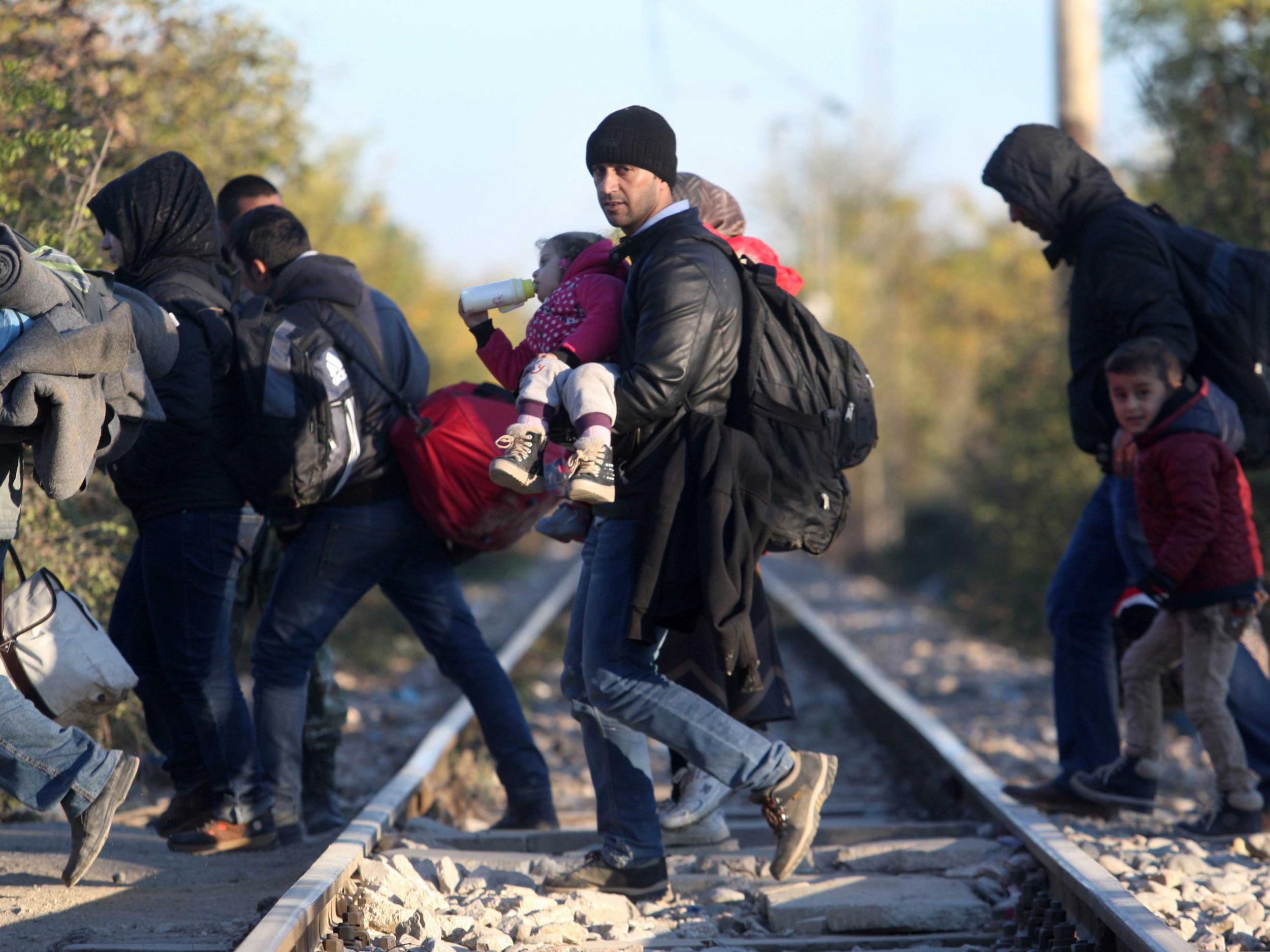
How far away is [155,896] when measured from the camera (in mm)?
4469

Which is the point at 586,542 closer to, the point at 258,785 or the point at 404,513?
the point at 404,513

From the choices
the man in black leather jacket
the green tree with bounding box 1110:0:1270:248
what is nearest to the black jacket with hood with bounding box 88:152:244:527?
the man in black leather jacket

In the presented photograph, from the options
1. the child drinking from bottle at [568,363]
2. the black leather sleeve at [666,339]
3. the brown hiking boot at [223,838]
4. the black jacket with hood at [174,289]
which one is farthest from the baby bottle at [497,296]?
the brown hiking boot at [223,838]

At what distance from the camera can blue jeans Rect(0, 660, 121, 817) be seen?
3.95 metres

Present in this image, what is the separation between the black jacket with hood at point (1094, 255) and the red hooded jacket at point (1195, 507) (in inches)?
Result: 9.6

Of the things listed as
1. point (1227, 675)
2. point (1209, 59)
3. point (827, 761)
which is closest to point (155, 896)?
point (827, 761)

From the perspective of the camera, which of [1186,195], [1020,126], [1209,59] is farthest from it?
[1209,59]

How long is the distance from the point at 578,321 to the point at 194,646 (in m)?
1.79

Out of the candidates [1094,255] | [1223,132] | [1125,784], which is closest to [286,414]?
[1094,255]

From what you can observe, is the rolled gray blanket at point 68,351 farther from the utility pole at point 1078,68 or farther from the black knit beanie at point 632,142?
the utility pole at point 1078,68

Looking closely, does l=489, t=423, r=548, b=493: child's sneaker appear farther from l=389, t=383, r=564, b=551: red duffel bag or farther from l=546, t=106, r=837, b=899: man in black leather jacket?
l=389, t=383, r=564, b=551: red duffel bag

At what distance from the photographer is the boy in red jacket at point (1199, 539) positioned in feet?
16.8

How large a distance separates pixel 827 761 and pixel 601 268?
5.23ft

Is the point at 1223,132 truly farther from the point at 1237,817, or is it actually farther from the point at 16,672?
the point at 16,672
